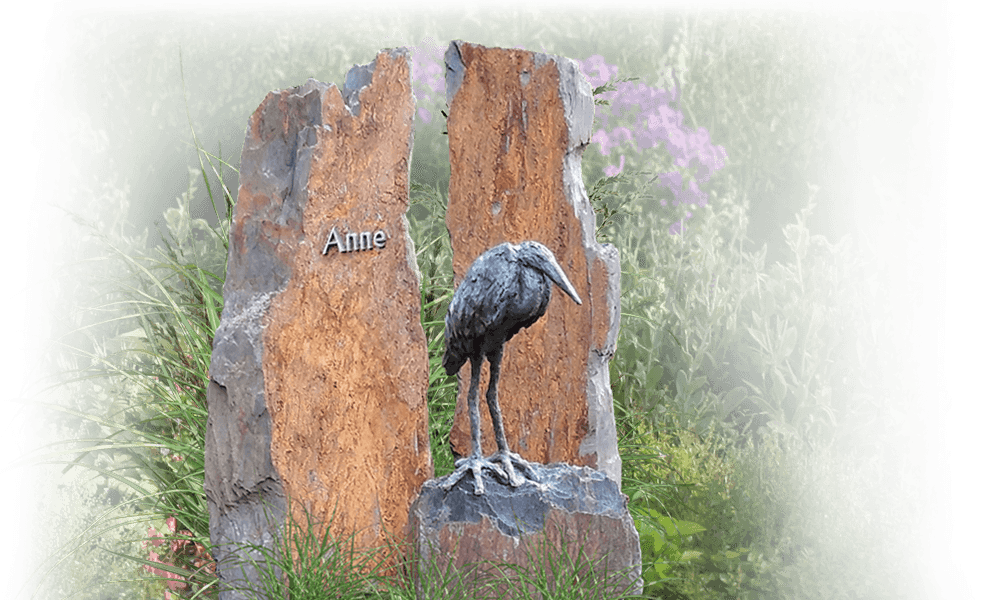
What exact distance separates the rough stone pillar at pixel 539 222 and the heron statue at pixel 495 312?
1.28 ft

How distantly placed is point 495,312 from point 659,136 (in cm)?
253

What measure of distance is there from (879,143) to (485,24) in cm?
203

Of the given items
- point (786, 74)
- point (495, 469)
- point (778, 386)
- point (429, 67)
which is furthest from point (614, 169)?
point (495, 469)

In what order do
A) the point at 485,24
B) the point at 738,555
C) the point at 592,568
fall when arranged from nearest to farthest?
the point at 592,568, the point at 738,555, the point at 485,24

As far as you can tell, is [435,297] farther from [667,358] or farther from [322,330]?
[322,330]

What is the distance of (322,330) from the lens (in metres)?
3.50

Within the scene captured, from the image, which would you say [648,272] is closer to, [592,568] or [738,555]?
[738,555]

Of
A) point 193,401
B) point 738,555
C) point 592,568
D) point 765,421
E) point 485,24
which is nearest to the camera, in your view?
point 592,568

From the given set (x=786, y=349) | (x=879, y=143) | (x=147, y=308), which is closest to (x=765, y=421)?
(x=786, y=349)

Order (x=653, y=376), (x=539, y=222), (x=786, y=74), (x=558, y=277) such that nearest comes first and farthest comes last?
(x=558, y=277)
(x=539, y=222)
(x=653, y=376)
(x=786, y=74)

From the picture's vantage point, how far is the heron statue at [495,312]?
329 centimetres

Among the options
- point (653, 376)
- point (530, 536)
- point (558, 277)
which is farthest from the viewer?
point (653, 376)

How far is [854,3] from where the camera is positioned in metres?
4.59

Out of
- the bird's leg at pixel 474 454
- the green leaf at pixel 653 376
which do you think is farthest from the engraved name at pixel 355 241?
the green leaf at pixel 653 376
